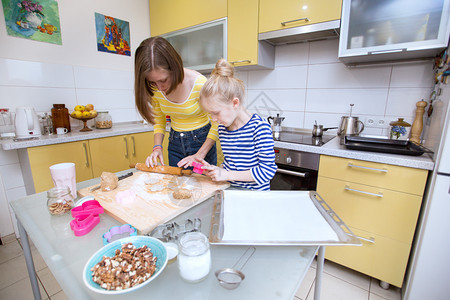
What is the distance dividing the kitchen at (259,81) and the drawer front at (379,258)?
0.79m

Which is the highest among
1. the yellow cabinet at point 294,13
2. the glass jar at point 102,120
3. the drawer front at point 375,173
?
the yellow cabinet at point 294,13

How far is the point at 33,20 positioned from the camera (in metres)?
1.85

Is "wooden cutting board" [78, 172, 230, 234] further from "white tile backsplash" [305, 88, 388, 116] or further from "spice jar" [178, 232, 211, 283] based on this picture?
"white tile backsplash" [305, 88, 388, 116]

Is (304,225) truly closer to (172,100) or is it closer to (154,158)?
(154,158)

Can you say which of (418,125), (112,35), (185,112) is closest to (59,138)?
(185,112)

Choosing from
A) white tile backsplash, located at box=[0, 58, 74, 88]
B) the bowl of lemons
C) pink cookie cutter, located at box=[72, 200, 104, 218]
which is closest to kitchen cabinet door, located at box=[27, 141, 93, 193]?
the bowl of lemons

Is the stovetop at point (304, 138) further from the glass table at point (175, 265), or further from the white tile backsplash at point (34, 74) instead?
the white tile backsplash at point (34, 74)

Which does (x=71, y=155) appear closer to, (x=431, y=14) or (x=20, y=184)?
(x=20, y=184)

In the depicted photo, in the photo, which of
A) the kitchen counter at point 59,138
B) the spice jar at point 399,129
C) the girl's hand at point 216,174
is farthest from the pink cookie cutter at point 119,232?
the spice jar at point 399,129

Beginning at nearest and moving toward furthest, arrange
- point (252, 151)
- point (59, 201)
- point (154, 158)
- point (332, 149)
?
1. point (59, 201)
2. point (252, 151)
3. point (154, 158)
4. point (332, 149)

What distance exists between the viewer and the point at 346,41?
144 centimetres

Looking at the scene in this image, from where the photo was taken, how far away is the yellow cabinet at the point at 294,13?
1.46 meters

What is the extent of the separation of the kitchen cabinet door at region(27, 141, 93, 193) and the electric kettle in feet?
0.54

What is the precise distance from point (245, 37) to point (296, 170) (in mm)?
1148
